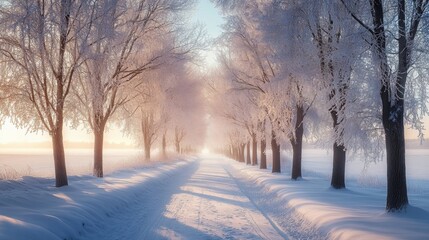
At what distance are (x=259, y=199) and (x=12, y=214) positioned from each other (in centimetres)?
822

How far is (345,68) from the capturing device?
9117mm

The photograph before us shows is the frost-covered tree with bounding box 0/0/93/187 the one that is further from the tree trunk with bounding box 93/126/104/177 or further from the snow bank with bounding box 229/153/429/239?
the snow bank with bounding box 229/153/429/239

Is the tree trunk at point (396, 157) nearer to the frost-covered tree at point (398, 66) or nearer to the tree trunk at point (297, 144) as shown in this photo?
the frost-covered tree at point (398, 66)

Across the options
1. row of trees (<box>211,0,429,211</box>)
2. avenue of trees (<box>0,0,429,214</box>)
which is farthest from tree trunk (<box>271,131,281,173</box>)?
row of trees (<box>211,0,429,211</box>)

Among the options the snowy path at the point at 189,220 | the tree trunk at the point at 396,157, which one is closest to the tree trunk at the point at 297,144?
the snowy path at the point at 189,220

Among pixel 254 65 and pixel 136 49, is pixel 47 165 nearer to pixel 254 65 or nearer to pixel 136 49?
pixel 136 49

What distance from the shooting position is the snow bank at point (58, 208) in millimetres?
5984

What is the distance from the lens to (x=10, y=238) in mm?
5383

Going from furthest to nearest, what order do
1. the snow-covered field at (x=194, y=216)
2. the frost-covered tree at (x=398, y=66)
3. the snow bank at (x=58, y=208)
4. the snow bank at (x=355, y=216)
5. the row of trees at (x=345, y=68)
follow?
the row of trees at (x=345, y=68), the frost-covered tree at (x=398, y=66), the snow-covered field at (x=194, y=216), the snow bank at (x=355, y=216), the snow bank at (x=58, y=208)

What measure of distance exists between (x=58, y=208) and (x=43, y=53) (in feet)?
16.5

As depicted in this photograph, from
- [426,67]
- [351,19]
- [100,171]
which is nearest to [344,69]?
[351,19]

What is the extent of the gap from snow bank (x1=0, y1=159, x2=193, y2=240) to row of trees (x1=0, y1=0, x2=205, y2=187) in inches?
60.3

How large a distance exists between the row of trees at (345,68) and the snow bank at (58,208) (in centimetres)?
705

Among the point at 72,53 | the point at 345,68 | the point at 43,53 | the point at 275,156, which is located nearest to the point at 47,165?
the point at 275,156
